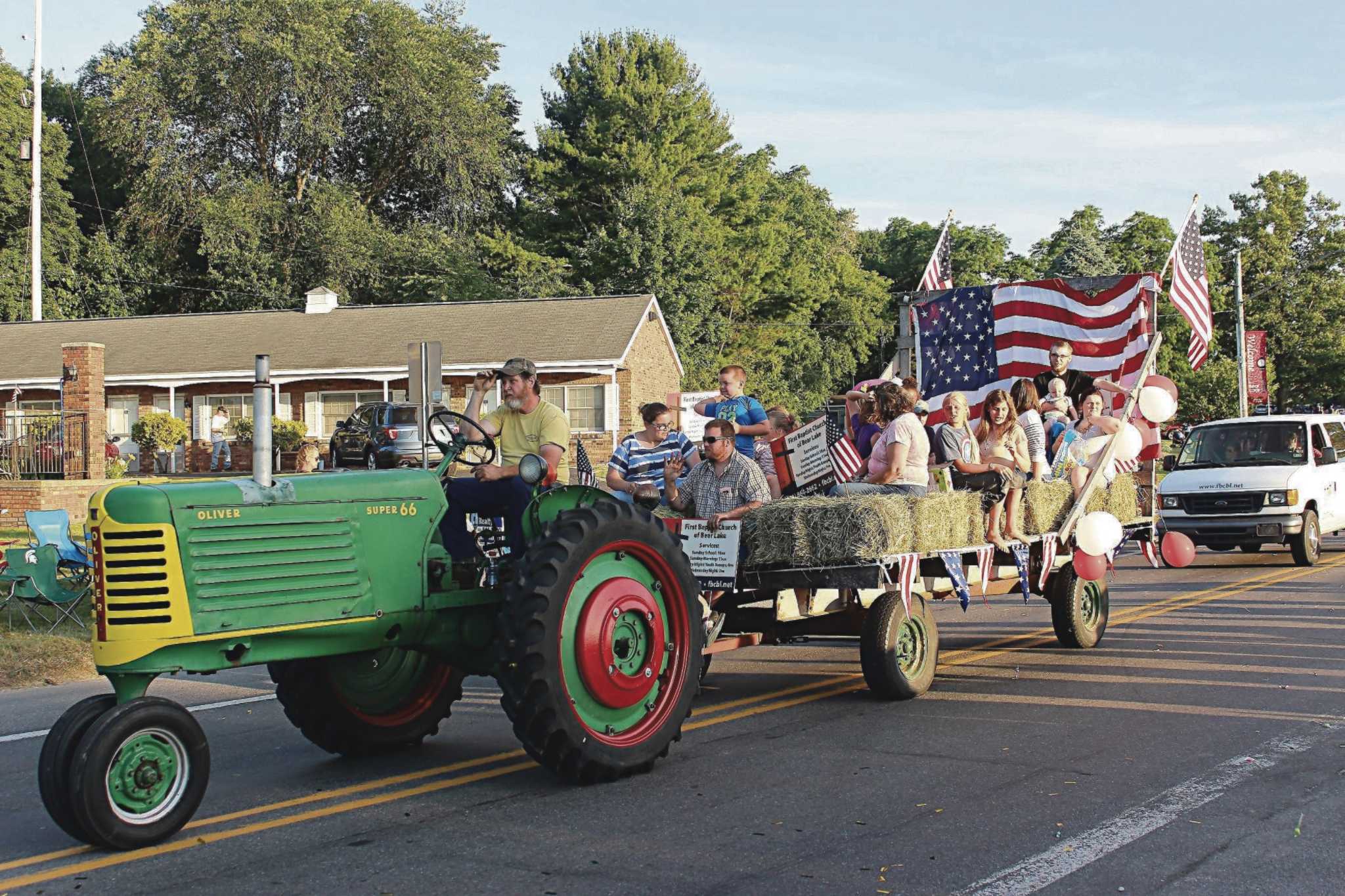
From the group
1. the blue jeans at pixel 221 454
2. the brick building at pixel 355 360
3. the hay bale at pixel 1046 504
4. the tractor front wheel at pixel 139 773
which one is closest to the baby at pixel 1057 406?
the hay bale at pixel 1046 504

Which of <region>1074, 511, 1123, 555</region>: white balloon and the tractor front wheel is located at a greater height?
<region>1074, 511, 1123, 555</region>: white balloon

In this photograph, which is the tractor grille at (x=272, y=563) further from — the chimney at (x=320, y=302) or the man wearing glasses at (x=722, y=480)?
the chimney at (x=320, y=302)

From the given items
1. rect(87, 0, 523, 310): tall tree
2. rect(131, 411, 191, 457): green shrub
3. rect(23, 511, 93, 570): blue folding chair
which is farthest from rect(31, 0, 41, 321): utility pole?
rect(23, 511, 93, 570): blue folding chair

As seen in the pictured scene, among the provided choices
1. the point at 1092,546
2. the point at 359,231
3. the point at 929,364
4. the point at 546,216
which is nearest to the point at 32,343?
the point at 359,231

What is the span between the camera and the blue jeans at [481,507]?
7.13 m

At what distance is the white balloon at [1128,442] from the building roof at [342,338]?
27.2 m

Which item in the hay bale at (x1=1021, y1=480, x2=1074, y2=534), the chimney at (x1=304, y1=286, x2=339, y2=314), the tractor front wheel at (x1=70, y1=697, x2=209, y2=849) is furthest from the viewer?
the chimney at (x1=304, y1=286, x2=339, y2=314)

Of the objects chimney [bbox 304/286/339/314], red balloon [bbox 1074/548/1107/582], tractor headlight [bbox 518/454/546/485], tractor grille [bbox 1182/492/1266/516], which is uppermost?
chimney [bbox 304/286/339/314]

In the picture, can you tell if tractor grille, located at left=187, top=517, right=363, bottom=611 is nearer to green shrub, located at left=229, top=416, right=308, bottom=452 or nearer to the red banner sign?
green shrub, located at left=229, top=416, right=308, bottom=452

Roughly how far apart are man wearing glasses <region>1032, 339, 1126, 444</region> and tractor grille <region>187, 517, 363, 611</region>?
7789 millimetres

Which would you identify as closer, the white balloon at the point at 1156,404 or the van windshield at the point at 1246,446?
the white balloon at the point at 1156,404

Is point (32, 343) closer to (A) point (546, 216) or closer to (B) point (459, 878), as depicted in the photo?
(A) point (546, 216)

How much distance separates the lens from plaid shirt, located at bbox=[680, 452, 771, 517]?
8812 millimetres

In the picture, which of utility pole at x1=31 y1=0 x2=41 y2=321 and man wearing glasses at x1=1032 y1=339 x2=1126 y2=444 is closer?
man wearing glasses at x1=1032 y1=339 x2=1126 y2=444
